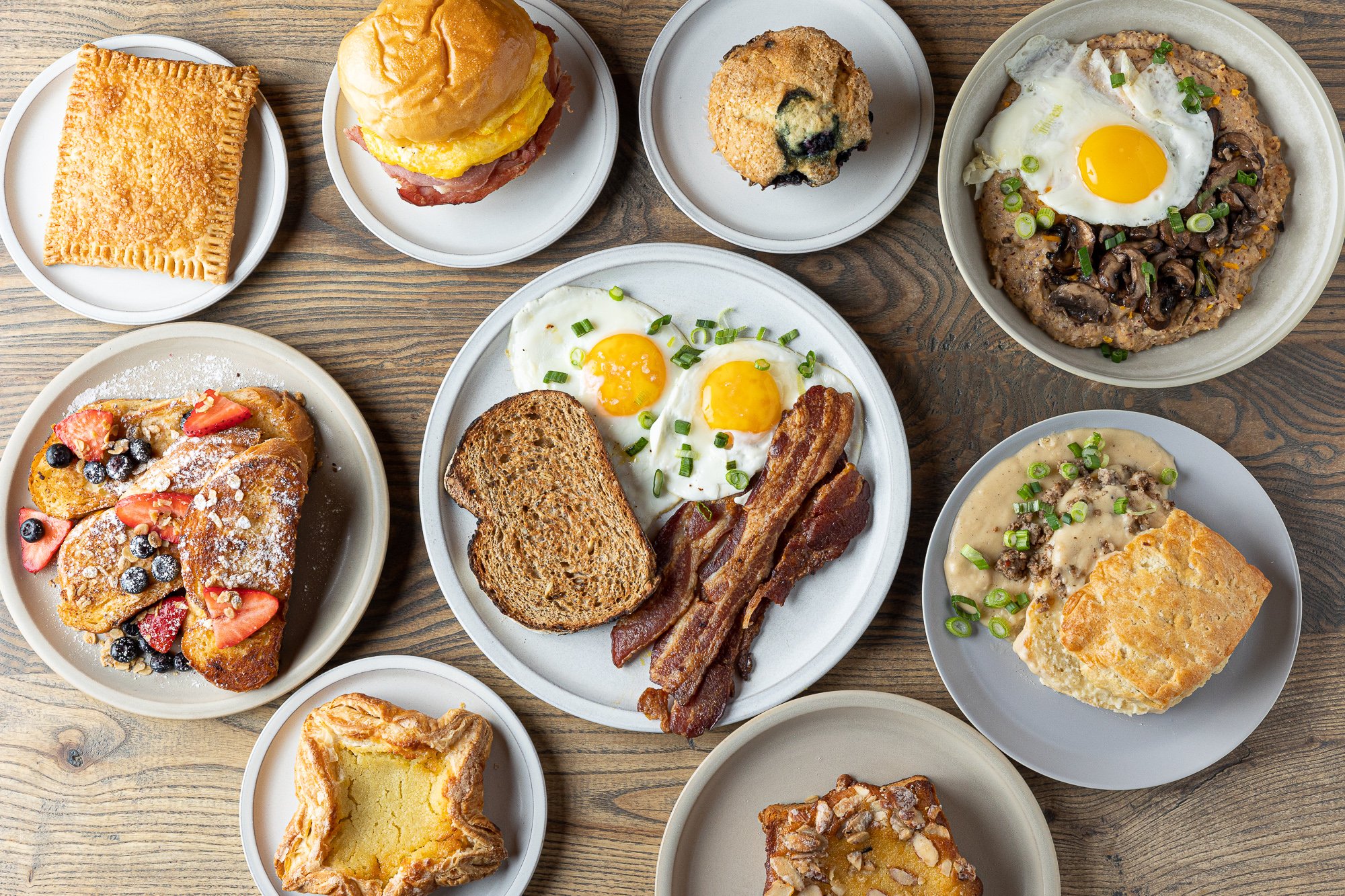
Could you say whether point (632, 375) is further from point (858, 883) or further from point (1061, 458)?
point (858, 883)

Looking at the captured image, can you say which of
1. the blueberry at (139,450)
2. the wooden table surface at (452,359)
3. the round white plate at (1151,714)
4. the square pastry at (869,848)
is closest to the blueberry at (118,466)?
the blueberry at (139,450)

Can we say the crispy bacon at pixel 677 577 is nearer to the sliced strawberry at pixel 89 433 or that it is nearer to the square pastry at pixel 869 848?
the square pastry at pixel 869 848

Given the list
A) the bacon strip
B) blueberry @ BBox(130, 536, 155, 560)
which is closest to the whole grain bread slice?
the bacon strip

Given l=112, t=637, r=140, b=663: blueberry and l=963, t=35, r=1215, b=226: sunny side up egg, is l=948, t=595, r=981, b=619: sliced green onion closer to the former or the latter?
l=963, t=35, r=1215, b=226: sunny side up egg

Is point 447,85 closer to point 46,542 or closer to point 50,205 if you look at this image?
point 50,205

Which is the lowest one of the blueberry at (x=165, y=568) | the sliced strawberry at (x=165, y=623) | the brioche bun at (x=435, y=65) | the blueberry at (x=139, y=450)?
the sliced strawberry at (x=165, y=623)

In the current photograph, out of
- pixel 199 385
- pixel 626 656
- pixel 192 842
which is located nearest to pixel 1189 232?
pixel 626 656

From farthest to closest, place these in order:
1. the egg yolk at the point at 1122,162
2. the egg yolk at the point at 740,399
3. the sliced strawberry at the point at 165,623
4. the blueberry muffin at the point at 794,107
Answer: the sliced strawberry at the point at 165,623
the egg yolk at the point at 740,399
the egg yolk at the point at 1122,162
the blueberry muffin at the point at 794,107
